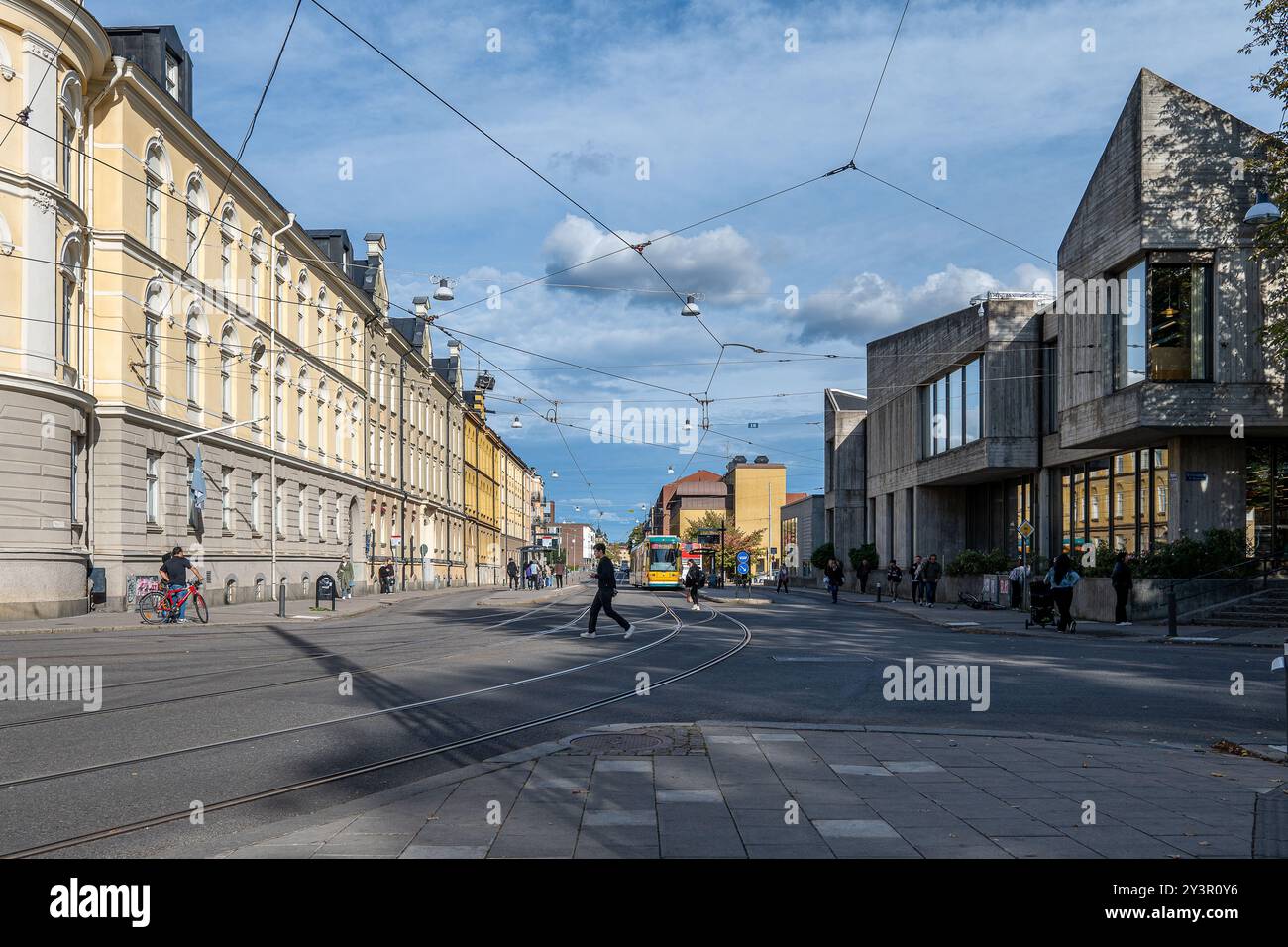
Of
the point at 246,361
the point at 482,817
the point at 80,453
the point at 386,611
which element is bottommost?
the point at 386,611

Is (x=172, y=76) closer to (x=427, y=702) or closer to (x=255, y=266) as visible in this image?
(x=255, y=266)

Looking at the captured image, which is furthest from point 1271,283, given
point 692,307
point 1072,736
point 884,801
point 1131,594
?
point 884,801

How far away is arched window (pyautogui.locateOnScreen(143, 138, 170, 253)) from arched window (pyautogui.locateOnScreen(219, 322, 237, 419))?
4831 mm

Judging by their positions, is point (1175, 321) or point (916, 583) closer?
point (1175, 321)

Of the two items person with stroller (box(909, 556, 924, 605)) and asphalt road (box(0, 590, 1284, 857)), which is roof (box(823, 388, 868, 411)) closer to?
person with stroller (box(909, 556, 924, 605))

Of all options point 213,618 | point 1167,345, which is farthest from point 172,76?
point 1167,345

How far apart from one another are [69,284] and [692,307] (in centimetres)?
1478

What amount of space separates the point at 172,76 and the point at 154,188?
463 cm

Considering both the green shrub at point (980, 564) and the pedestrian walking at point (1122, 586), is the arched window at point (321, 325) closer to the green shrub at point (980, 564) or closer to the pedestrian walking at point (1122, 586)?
the green shrub at point (980, 564)

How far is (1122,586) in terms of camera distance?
79.0ft

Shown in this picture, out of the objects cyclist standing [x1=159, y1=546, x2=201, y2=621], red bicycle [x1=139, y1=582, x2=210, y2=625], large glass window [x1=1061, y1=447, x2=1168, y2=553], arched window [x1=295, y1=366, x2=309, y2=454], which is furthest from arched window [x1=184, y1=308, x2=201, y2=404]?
large glass window [x1=1061, y1=447, x2=1168, y2=553]

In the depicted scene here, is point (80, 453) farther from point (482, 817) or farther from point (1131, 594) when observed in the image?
Answer: point (1131, 594)

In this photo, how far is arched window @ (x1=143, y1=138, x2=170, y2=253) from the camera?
27.8 m

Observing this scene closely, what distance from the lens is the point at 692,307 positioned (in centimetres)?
2545
